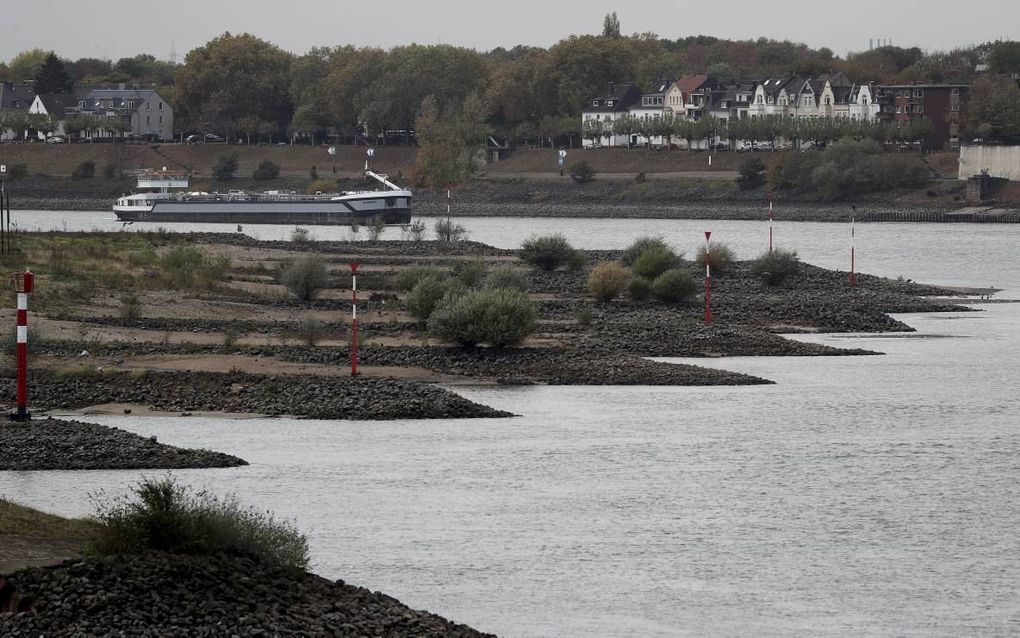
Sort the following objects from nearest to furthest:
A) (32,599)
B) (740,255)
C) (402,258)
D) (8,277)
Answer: (32,599) < (8,277) < (402,258) < (740,255)

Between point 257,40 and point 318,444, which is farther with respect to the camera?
point 257,40

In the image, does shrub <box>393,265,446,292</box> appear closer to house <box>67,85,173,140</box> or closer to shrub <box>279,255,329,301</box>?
shrub <box>279,255,329,301</box>

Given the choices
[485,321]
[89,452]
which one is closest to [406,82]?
[485,321]

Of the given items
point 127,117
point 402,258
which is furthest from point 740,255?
point 127,117

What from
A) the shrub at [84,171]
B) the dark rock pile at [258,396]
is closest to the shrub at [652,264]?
the dark rock pile at [258,396]

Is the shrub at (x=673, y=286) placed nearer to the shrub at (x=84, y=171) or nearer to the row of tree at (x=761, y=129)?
the row of tree at (x=761, y=129)

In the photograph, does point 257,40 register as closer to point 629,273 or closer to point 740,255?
point 740,255

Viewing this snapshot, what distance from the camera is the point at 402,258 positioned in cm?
6581

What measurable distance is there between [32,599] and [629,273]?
116ft

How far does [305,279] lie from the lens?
4575cm

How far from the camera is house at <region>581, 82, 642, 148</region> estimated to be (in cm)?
15612

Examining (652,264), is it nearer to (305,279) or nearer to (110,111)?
(305,279)

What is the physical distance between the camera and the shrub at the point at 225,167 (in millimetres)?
152500

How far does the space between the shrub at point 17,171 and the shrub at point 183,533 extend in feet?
473
